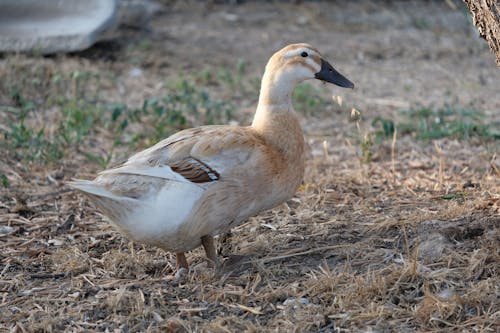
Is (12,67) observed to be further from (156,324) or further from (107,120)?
(156,324)

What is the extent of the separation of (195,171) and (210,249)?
42 centimetres

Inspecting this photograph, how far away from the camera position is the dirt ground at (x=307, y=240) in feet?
11.4

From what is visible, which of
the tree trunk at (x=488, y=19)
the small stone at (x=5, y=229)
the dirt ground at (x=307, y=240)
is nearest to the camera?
the dirt ground at (x=307, y=240)

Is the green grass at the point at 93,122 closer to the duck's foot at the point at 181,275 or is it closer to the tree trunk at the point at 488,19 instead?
the duck's foot at the point at 181,275

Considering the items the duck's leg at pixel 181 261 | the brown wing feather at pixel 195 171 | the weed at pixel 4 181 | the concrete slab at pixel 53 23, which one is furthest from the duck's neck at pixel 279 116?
the concrete slab at pixel 53 23

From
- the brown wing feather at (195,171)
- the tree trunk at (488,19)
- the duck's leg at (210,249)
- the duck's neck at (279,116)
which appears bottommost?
the duck's leg at (210,249)

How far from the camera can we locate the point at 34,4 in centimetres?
862

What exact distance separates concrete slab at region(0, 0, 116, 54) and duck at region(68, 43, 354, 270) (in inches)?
175

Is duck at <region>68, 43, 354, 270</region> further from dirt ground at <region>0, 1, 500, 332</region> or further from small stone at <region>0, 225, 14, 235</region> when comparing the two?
small stone at <region>0, 225, 14, 235</region>

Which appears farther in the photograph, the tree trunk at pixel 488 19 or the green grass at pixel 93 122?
the green grass at pixel 93 122

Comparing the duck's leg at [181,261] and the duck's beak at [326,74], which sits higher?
the duck's beak at [326,74]

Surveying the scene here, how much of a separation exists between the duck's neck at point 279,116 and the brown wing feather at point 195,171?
403 millimetres

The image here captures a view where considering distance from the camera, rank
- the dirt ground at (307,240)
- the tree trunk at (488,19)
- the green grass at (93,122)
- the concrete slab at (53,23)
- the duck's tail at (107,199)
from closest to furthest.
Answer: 1. the dirt ground at (307,240)
2. the duck's tail at (107,199)
3. the tree trunk at (488,19)
4. the green grass at (93,122)
5. the concrete slab at (53,23)

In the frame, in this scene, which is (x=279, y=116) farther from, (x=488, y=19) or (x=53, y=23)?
(x=53, y=23)
